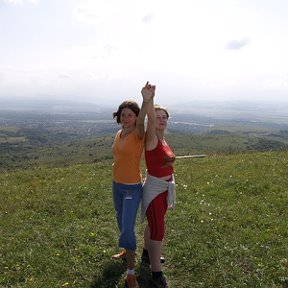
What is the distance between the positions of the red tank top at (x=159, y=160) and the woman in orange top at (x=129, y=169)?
0.26 meters

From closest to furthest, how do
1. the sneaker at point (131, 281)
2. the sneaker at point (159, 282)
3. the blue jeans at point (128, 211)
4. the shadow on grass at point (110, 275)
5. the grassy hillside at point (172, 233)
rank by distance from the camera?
the blue jeans at point (128, 211), the sneaker at point (131, 281), the sneaker at point (159, 282), the shadow on grass at point (110, 275), the grassy hillside at point (172, 233)

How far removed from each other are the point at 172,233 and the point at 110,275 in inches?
111

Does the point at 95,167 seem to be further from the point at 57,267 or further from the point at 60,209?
the point at 57,267

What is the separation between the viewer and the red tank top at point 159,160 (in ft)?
26.5

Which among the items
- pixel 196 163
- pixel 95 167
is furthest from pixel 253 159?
pixel 95 167

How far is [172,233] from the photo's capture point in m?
11.2

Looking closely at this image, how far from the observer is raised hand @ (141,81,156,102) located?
7.25 m

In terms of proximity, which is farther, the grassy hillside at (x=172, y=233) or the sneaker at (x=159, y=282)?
the grassy hillside at (x=172, y=233)

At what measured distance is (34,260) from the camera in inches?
367

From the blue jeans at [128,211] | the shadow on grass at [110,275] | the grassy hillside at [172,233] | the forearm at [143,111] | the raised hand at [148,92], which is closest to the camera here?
the raised hand at [148,92]

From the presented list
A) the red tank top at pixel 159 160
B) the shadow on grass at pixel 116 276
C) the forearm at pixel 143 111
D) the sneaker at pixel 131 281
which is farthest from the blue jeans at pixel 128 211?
the forearm at pixel 143 111

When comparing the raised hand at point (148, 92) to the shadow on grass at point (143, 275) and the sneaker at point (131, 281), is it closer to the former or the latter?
the sneaker at point (131, 281)

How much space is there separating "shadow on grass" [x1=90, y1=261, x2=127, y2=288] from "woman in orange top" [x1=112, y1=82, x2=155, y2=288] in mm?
574

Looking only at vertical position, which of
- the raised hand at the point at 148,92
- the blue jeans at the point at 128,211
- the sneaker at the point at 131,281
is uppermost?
the raised hand at the point at 148,92
